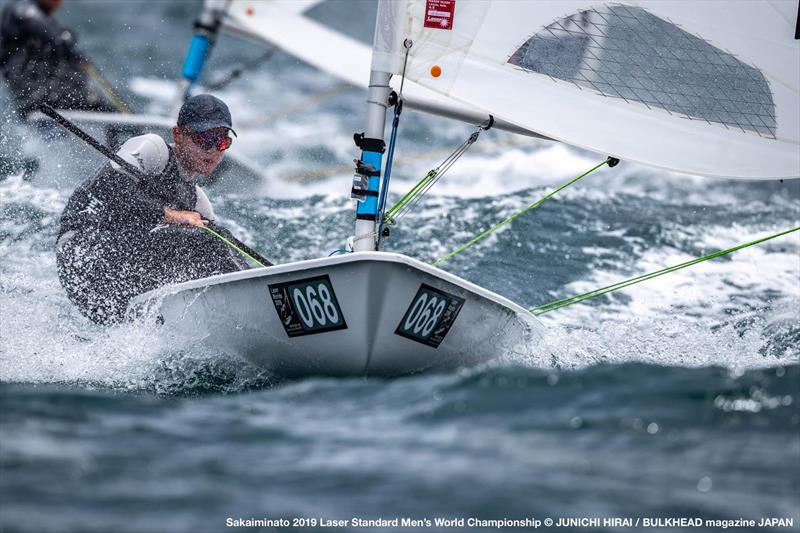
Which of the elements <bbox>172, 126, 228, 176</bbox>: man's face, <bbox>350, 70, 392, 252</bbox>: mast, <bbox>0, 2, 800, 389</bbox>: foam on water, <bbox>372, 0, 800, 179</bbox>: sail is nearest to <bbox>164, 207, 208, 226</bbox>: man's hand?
<bbox>172, 126, 228, 176</bbox>: man's face

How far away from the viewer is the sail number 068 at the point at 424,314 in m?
3.24

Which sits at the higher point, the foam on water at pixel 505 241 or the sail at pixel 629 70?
the sail at pixel 629 70

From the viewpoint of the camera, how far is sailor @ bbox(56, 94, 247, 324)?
3.79 m

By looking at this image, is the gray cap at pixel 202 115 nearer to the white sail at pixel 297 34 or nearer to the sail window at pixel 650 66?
the sail window at pixel 650 66

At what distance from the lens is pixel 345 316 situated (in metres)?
3.20

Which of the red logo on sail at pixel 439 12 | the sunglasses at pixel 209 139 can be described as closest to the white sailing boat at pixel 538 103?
the red logo on sail at pixel 439 12

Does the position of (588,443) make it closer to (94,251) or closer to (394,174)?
(94,251)

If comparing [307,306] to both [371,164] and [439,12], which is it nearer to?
[371,164]

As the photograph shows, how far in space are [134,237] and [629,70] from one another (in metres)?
1.80

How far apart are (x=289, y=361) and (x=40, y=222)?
8.52 ft

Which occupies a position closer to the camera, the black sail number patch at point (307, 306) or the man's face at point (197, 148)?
the black sail number patch at point (307, 306)

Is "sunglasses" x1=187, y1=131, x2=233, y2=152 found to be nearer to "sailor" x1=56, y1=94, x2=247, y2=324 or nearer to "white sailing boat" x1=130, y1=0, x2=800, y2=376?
"sailor" x1=56, y1=94, x2=247, y2=324

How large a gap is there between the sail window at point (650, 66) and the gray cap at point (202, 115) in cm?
105

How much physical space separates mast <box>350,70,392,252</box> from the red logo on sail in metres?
0.23
